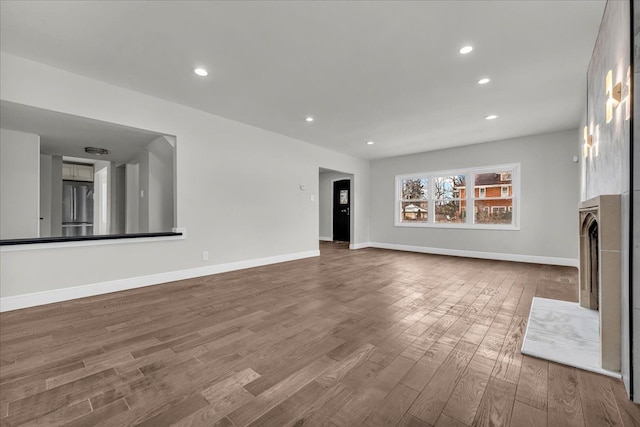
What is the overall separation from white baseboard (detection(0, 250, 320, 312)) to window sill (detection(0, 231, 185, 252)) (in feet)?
1.60

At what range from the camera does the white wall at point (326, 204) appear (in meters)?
9.24

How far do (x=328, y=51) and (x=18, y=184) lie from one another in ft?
16.0

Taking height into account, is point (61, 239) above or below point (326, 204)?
below

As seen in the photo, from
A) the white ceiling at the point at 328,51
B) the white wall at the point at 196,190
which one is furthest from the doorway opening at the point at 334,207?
the white ceiling at the point at 328,51

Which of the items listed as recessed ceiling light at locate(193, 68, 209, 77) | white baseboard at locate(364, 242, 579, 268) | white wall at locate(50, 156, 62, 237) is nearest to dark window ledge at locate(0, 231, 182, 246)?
recessed ceiling light at locate(193, 68, 209, 77)

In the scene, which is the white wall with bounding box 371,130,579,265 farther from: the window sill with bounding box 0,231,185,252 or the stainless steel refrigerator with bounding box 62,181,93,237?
the stainless steel refrigerator with bounding box 62,181,93,237

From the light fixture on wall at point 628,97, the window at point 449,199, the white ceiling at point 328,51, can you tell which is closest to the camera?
the light fixture on wall at point 628,97

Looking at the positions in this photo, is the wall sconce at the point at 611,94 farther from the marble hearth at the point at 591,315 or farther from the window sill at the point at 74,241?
the window sill at the point at 74,241

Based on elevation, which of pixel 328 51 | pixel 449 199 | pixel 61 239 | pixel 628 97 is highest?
pixel 328 51

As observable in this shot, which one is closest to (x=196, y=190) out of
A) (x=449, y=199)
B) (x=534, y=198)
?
(x=449, y=199)

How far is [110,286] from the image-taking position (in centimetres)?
334

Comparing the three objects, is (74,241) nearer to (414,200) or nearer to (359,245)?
(359,245)

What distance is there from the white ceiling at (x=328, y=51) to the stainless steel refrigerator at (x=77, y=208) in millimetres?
5999

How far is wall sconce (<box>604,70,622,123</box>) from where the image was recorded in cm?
172
